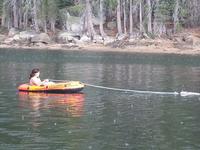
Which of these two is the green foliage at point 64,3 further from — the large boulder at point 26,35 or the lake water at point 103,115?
the lake water at point 103,115

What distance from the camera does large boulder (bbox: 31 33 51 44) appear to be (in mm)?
91688

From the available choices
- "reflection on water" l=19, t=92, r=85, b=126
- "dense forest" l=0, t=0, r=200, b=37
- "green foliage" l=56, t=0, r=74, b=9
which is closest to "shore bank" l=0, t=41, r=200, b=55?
"dense forest" l=0, t=0, r=200, b=37

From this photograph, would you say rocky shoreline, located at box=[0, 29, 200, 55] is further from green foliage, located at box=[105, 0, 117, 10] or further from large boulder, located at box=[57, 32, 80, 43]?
green foliage, located at box=[105, 0, 117, 10]

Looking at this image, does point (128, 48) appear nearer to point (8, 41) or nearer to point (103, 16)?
point (103, 16)

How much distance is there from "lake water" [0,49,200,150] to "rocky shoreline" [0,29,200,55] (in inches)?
1409

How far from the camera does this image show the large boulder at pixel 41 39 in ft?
301

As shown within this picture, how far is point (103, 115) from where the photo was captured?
28188mm

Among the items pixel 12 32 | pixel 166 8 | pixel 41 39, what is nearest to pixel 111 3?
pixel 166 8

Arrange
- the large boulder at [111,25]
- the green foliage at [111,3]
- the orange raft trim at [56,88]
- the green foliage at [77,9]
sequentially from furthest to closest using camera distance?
the large boulder at [111,25], the green foliage at [77,9], the green foliage at [111,3], the orange raft trim at [56,88]

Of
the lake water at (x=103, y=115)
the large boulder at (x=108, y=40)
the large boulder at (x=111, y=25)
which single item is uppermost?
the large boulder at (x=111, y=25)

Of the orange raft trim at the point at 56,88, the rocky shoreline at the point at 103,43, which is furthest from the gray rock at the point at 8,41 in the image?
the orange raft trim at the point at 56,88

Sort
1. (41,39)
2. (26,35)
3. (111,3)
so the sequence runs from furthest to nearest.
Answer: (111,3) < (26,35) < (41,39)

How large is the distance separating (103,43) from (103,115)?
63.5m

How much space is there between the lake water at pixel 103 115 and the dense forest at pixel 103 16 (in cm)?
4449
